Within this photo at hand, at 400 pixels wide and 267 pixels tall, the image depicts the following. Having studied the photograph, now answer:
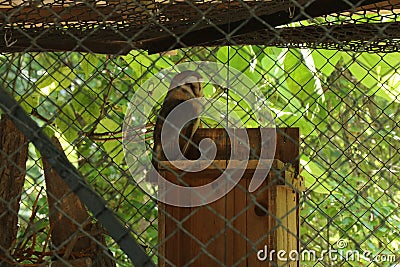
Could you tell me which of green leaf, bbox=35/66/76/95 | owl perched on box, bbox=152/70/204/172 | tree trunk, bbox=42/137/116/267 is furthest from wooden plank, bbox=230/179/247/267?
green leaf, bbox=35/66/76/95

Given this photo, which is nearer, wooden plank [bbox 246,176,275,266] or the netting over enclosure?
the netting over enclosure

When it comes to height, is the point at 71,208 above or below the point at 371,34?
below

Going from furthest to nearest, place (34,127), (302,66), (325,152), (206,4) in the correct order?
(325,152) → (302,66) → (206,4) → (34,127)

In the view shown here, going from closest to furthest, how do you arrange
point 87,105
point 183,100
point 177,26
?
point 177,26 → point 183,100 → point 87,105

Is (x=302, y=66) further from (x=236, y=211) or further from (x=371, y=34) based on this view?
(x=236, y=211)

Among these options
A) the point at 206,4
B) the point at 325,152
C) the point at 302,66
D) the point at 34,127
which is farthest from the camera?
the point at 325,152

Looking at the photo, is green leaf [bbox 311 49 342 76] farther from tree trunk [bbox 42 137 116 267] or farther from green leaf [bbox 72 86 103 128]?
tree trunk [bbox 42 137 116 267]

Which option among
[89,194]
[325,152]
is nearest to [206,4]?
[89,194]

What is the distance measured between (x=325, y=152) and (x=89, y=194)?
10.1ft

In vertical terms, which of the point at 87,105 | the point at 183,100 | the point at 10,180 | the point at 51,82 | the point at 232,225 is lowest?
the point at 232,225

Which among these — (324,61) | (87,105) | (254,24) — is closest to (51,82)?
(87,105)

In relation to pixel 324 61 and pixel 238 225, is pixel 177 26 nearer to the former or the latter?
pixel 238 225

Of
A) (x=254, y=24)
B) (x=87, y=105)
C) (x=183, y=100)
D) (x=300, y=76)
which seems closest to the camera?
(x=254, y=24)

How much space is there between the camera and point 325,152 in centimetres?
422
